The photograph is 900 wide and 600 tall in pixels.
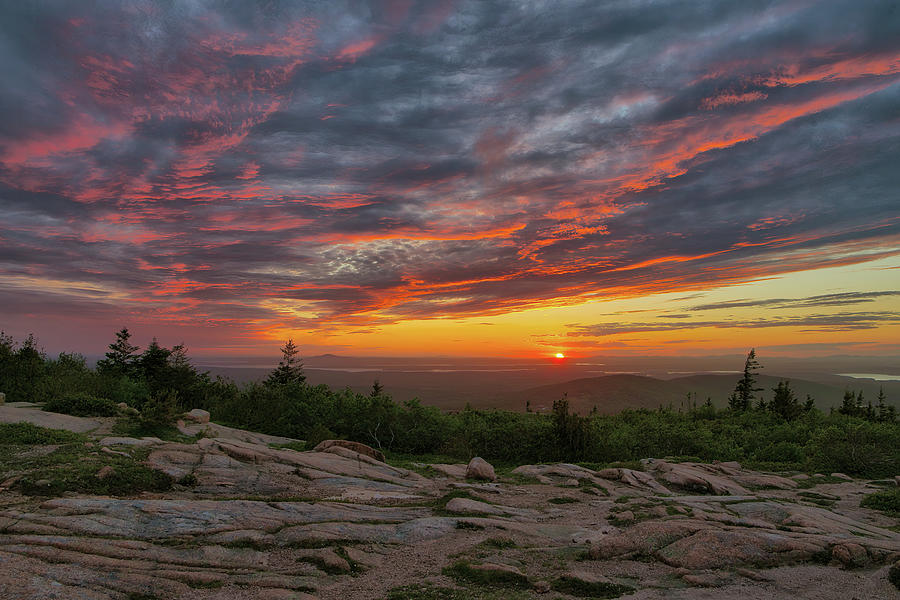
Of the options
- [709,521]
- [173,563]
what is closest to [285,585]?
[173,563]

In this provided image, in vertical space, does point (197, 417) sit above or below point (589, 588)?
below

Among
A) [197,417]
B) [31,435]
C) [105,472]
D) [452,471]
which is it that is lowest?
[452,471]

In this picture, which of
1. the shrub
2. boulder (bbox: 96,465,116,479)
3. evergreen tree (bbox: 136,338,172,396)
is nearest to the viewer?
boulder (bbox: 96,465,116,479)

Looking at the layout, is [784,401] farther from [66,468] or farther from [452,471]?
[66,468]

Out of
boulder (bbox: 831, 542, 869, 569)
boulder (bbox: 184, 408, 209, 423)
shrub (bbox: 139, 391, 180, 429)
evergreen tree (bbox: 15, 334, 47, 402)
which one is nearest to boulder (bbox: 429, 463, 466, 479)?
shrub (bbox: 139, 391, 180, 429)

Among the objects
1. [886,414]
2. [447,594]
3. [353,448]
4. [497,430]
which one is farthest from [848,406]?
[447,594]

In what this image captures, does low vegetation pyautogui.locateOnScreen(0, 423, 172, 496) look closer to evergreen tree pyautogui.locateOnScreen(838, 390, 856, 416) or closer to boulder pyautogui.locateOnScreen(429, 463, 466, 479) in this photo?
boulder pyautogui.locateOnScreen(429, 463, 466, 479)

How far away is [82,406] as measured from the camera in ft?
93.0

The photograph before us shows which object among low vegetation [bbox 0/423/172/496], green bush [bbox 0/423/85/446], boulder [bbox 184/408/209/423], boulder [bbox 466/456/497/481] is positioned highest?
green bush [bbox 0/423/85/446]

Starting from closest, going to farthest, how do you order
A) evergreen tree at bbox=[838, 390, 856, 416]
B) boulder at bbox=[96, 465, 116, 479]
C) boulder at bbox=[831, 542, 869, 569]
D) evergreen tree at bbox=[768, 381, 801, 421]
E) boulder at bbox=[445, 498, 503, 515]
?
boulder at bbox=[831, 542, 869, 569], boulder at bbox=[96, 465, 116, 479], boulder at bbox=[445, 498, 503, 515], evergreen tree at bbox=[768, 381, 801, 421], evergreen tree at bbox=[838, 390, 856, 416]

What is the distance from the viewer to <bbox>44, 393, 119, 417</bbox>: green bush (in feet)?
91.1

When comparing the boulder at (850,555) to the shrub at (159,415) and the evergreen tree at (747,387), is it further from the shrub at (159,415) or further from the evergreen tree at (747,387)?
the evergreen tree at (747,387)

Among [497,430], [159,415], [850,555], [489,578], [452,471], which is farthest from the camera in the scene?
[497,430]

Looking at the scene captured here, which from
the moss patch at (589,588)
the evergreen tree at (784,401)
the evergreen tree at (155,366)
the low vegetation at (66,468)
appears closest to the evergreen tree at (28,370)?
the evergreen tree at (155,366)
